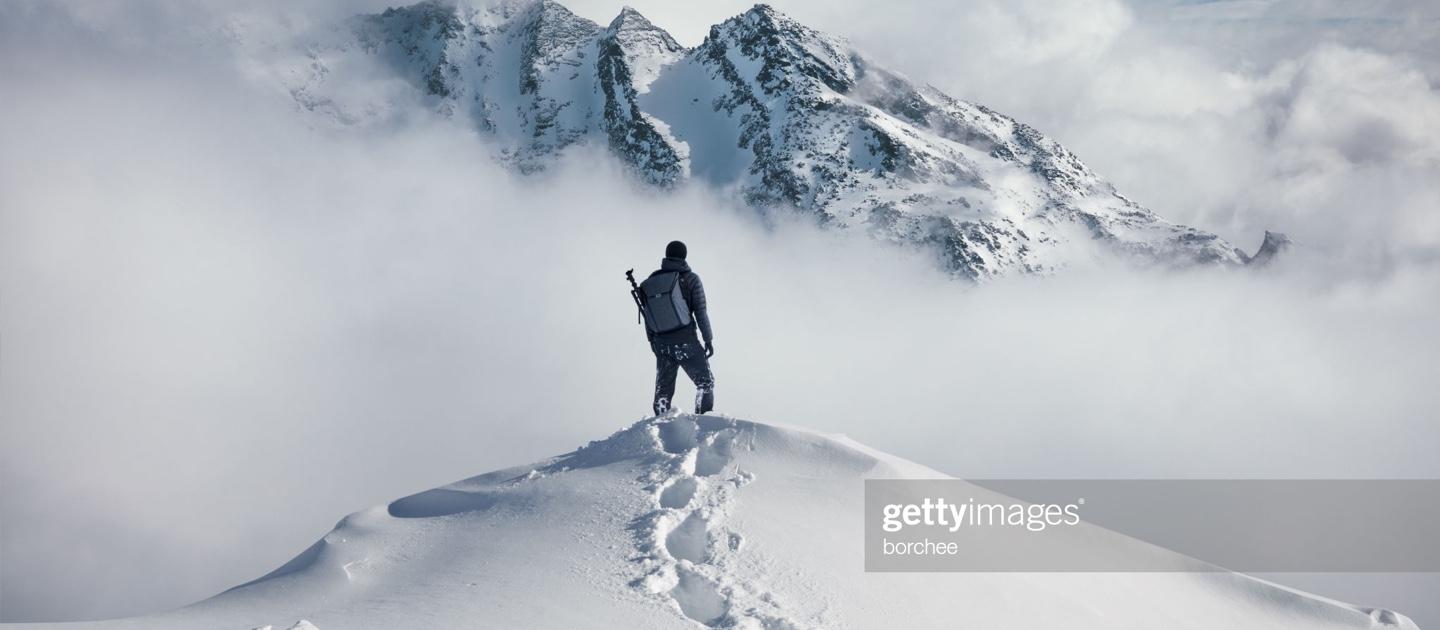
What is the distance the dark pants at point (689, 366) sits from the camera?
15.9 meters

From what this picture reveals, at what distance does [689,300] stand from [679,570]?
646 centimetres

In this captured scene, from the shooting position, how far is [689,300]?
15.9m

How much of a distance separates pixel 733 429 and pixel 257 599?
5872 mm

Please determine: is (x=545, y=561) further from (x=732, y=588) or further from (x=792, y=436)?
(x=792, y=436)

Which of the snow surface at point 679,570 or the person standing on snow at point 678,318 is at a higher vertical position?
the person standing on snow at point 678,318

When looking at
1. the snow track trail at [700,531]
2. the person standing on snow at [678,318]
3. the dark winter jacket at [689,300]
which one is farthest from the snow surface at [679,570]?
the dark winter jacket at [689,300]

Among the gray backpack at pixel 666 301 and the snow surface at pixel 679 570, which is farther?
the gray backpack at pixel 666 301

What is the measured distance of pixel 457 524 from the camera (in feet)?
38.8

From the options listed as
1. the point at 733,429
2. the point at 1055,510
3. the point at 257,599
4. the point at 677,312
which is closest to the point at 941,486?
the point at 1055,510

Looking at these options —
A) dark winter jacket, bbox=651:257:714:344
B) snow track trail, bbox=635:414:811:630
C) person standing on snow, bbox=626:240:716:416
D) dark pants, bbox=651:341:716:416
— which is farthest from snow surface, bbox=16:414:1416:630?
dark winter jacket, bbox=651:257:714:344

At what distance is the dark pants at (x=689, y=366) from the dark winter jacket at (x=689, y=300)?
0.13 metres

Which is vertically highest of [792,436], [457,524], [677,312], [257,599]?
[677,312]

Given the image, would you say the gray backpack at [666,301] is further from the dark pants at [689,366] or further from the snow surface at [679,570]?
the snow surface at [679,570]

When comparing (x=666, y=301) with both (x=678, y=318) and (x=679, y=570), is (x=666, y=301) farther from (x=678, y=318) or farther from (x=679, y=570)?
(x=679, y=570)
